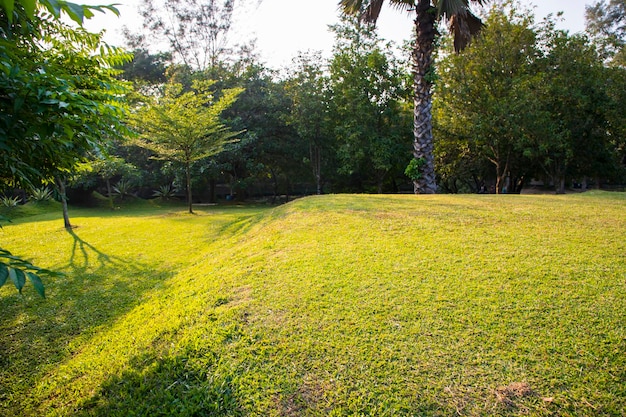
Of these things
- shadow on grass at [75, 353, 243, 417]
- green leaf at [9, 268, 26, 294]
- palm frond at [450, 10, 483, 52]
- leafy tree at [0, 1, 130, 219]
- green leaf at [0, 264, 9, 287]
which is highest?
palm frond at [450, 10, 483, 52]

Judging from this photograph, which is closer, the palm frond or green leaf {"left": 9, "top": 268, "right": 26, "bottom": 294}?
green leaf {"left": 9, "top": 268, "right": 26, "bottom": 294}

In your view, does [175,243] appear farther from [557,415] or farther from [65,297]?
[557,415]

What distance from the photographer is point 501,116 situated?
11.8 meters

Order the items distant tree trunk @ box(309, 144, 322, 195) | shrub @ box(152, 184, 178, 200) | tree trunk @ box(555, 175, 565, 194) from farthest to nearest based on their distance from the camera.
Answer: shrub @ box(152, 184, 178, 200), distant tree trunk @ box(309, 144, 322, 195), tree trunk @ box(555, 175, 565, 194)

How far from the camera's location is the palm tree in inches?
362

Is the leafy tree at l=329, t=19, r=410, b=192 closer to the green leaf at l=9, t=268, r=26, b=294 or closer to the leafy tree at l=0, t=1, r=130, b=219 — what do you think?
the leafy tree at l=0, t=1, r=130, b=219

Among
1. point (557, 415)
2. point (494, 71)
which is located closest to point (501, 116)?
point (494, 71)

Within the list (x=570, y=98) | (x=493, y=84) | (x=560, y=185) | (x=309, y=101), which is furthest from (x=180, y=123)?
(x=560, y=185)

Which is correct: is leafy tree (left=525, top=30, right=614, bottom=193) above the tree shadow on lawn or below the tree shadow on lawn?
above

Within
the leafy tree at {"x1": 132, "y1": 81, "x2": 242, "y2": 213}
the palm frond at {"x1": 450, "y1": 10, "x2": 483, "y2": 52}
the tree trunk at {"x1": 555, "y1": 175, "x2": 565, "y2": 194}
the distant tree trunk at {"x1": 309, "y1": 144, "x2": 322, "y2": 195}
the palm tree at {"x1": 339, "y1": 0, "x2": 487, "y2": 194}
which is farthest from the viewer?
the distant tree trunk at {"x1": 309, "y1": 144, "x2": 322, "y2": 195}

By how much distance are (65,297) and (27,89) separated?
358cm

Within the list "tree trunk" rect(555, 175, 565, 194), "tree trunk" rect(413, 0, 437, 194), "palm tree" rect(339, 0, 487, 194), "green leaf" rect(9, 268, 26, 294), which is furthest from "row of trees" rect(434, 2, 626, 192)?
"green leaf" rect(9, 268, 26, 294)

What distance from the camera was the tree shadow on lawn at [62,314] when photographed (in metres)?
2.65

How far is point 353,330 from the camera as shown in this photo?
2.34 m
